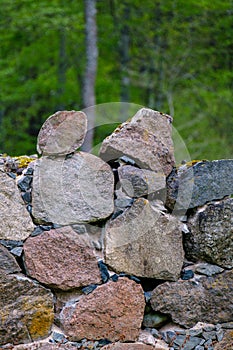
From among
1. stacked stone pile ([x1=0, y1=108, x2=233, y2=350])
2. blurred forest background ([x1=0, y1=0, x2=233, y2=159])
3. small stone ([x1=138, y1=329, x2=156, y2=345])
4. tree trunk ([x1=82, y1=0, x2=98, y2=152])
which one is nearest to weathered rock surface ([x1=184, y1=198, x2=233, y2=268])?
stacked stone pile ([x1=0, y1=108, x2=233, y2=350])

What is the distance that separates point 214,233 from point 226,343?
610 mm

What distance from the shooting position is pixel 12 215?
8.07 ft

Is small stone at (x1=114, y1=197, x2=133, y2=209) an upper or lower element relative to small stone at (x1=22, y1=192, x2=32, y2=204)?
lower

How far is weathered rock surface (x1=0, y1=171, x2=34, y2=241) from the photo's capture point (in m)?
2.45

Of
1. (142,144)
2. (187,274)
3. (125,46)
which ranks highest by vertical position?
(142,144)

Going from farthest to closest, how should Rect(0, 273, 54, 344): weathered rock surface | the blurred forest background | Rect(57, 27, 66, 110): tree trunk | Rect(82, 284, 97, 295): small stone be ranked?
Rect(57, 27, 66, 110): tree trunk
the blurred forest background
Rect(82, 284, 97, 295): small stone
Rect(0, 273, 54, 344): weathered rock surface

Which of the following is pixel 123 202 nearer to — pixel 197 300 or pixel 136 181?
pixel 136 181

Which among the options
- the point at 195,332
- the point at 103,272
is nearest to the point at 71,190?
the point at 103,272

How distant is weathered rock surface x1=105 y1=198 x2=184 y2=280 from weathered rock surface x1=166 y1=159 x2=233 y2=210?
0.46 feet

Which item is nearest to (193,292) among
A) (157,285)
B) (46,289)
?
(157,285)

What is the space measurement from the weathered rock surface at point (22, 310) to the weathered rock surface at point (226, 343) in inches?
37.2

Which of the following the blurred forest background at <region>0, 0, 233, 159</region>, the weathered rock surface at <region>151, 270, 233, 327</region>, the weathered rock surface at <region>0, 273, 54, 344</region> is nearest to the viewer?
the weathered rock surface at <region>0, 273, 54, 344</region>

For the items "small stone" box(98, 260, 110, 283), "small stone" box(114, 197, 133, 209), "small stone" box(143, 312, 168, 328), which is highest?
"small stone" box(114, 197, 133, 209)

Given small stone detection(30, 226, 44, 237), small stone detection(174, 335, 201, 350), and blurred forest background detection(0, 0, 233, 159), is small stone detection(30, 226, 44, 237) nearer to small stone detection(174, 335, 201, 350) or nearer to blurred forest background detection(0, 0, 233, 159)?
small stone detection(174, 335, 201, 350)
